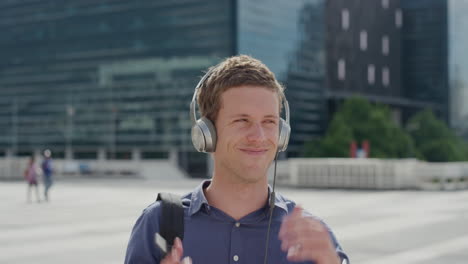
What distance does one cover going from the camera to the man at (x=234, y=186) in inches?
93.3

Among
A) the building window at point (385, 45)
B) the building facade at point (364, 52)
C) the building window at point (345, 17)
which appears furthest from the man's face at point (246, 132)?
the building window at point (385, 45)

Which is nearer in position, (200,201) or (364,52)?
(200,201)

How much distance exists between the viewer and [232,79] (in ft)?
8.01

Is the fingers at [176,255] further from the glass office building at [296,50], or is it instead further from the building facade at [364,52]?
the building facade at [364,52]

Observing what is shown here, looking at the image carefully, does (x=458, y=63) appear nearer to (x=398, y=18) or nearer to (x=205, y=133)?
(x=398, y=18)

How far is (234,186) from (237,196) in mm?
39

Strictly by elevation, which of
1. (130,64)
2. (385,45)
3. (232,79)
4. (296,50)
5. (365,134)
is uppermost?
(385,45)

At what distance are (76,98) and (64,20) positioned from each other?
27.4 feet

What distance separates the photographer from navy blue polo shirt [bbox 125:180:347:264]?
2.36 meters

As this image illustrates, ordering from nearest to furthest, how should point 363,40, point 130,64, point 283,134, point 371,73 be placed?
point 283,134
point 130,64
point 363,40
point 371,73

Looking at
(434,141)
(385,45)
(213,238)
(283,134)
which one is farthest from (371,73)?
(213,238)

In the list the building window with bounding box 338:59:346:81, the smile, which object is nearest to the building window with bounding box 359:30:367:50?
the building window with bounding box 338:59:346:81

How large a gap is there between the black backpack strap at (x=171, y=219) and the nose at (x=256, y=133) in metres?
0.34

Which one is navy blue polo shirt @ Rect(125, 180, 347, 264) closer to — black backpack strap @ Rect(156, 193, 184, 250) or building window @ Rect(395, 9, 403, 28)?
black backpack strap @ Rect(156, 193, 184, 250)
